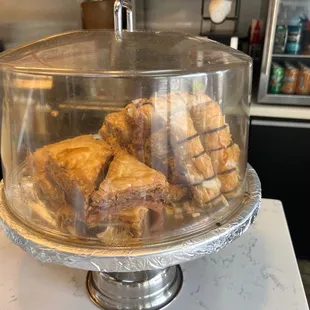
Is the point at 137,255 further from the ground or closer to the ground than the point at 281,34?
closer to the ground

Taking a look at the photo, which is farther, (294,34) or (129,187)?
(294,34)

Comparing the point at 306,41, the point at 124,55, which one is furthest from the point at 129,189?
the point at 306,41

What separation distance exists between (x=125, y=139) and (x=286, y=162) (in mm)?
1005

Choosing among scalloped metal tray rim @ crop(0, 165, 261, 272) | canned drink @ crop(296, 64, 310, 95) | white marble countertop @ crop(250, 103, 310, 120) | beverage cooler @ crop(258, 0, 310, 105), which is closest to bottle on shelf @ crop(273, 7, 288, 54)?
beverage cooler @ crop(258, 0, 310, 105)

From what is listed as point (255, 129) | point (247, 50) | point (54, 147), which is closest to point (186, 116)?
point (54, 147)

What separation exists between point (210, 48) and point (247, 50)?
1.05 meters

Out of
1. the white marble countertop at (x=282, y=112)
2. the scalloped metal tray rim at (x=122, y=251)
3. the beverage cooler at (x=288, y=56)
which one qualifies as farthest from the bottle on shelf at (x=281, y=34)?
the scalloped metal tray rim at (x=122, y=251)

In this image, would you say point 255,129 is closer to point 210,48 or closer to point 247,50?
point 247,50

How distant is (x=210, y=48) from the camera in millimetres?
680

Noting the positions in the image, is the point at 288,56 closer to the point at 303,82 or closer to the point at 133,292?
the point at 303,82

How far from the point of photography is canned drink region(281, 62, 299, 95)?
57.1 inches

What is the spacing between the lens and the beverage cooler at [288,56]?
1427 mm

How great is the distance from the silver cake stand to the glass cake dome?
0.02 meters

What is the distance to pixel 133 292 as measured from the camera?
66cm
